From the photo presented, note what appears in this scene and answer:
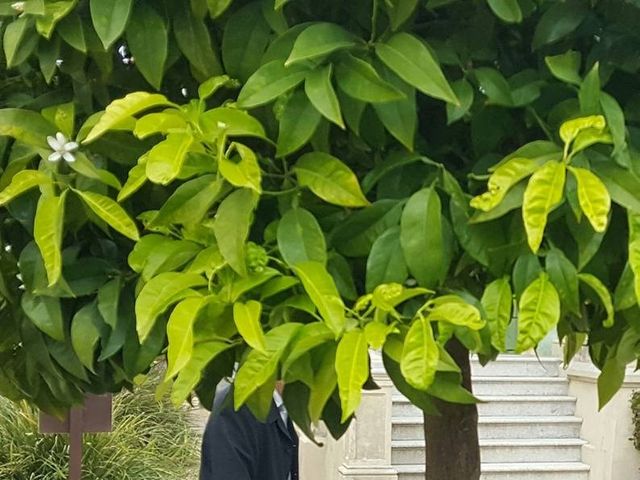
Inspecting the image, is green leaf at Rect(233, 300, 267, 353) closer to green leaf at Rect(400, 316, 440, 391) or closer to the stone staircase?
green leaf at Rect(400, 316, 440, 391)

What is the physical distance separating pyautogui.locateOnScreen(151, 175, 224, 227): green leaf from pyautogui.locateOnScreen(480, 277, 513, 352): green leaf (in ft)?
0.60

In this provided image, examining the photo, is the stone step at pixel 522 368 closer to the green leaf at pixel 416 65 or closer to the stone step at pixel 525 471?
the stone step at pixel 525 471

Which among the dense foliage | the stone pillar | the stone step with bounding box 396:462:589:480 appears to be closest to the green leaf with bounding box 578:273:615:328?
the dense foliage

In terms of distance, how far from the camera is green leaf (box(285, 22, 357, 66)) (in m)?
0.53

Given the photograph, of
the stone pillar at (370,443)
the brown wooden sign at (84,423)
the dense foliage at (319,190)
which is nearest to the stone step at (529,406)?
the stone pillar at (370,443)

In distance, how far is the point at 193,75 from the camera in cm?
67

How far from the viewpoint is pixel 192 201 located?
0.54 metres

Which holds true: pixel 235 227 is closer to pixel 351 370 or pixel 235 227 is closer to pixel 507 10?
pixel 351 370

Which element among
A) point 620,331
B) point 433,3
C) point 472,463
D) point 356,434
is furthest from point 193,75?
point 356,434

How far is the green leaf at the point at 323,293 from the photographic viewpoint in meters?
0.50

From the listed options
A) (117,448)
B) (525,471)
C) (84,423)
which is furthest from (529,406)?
(84,423)

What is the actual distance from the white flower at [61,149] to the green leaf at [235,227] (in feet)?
0.43

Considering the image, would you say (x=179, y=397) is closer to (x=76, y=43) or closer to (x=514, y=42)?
(x=76, y=43)

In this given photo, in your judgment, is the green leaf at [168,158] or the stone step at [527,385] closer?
the green leaf at [168,158]
